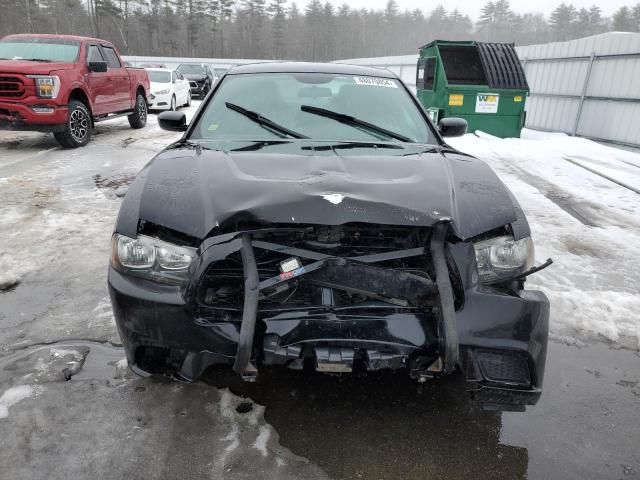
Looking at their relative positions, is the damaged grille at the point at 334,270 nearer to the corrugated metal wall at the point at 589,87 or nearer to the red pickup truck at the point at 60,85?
the red pickup truck at the point at 60,85

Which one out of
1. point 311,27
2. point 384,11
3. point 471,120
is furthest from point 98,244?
point 384,11

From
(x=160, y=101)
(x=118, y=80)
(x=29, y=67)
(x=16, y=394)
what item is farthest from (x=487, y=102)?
(x=16, y=394)

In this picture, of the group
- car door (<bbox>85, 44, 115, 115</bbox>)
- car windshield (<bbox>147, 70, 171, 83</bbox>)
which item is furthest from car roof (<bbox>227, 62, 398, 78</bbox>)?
car windshield (<bbox>147, 70, 171, 83</bbox>)

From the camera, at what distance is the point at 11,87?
8086mm

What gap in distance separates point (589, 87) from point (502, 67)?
2713 mm

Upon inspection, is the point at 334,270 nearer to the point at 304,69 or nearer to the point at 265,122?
the point at 265,122

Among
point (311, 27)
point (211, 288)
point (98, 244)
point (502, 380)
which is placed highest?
point (311, 27)

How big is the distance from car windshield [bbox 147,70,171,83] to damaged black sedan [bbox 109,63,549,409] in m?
15.0

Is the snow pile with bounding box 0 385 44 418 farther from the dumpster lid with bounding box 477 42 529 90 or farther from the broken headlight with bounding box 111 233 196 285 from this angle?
the dumpster lid with bounding box 477 42 529 90

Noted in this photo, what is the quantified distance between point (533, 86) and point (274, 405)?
50.1 feet

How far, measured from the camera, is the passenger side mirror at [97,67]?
9344 mm

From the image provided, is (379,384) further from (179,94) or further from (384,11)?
(384,11)

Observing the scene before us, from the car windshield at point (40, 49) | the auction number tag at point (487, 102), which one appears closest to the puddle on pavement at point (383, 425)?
the car windshield at point (40, 49)

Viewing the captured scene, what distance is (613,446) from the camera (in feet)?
7.27
